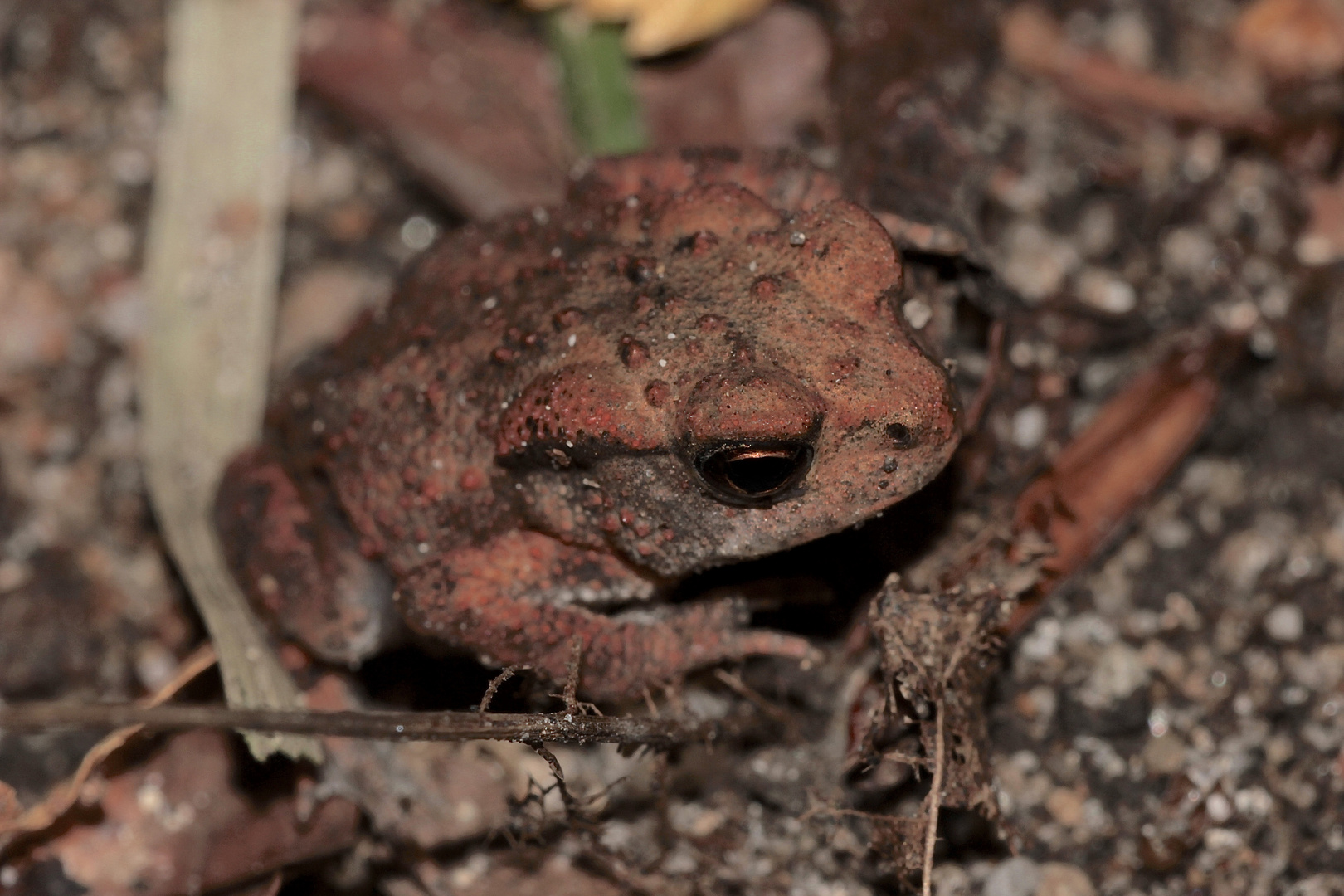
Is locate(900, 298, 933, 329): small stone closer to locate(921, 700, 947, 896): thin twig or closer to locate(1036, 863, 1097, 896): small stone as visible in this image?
locate(921, 700, 947, 896): thin twig

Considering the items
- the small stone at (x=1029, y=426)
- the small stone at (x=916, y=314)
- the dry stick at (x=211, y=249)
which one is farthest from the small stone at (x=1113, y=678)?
the dry stick at (x=211, y=249)

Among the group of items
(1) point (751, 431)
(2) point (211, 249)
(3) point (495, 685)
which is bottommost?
(3) point (495, 685)

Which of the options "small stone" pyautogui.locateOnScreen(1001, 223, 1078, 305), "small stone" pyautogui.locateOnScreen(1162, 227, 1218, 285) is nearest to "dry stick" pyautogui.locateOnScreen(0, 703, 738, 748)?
"small stone" pyautogui.locateOnScreen(1001, 223, 1078, 305)

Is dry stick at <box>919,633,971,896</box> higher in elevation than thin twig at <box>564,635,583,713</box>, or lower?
lower

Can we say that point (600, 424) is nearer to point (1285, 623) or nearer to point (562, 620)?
point (562, 620)

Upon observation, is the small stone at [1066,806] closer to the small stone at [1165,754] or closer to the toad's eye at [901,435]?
the small stone at [1165,754]

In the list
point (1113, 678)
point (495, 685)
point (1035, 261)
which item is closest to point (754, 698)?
point (495, 685)
